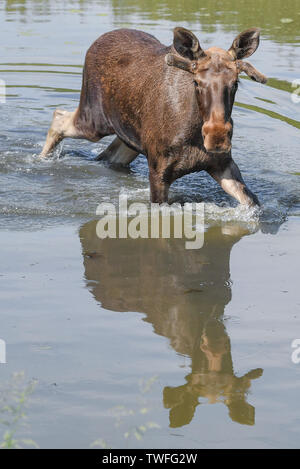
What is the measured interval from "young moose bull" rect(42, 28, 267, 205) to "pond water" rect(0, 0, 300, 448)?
15.9 inches

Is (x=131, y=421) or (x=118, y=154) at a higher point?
(x=131, y=421)

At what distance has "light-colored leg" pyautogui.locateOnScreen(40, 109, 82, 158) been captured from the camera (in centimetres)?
826

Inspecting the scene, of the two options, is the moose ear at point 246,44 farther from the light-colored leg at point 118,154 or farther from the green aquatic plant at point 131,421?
the green aquatic plant at point 131,421

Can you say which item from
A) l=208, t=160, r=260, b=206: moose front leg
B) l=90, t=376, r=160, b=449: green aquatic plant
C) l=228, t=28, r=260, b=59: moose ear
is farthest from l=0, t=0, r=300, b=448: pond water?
l=228, t=28, r=260, b=59: moose ear

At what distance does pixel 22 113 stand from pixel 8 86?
4.60ft

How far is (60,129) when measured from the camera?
8.43 meters

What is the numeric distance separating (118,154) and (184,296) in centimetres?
353

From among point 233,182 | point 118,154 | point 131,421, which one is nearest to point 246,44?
point 233,182

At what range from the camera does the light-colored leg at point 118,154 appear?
8.43m

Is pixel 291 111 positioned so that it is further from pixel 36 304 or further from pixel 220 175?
pixel 36 304

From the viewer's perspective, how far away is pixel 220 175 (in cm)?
677

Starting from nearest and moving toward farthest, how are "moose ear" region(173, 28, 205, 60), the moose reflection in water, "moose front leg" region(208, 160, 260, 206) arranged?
the moose reflection in water < "moose ear" region(173, 28, 205, 60) < "moose front leg" region(208, 160, 260, 206)

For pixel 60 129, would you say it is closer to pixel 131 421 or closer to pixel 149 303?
pixel 149 303

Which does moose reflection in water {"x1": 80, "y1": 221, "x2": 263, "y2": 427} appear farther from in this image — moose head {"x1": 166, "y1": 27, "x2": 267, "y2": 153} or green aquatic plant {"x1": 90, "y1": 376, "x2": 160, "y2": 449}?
moose head {"x1": 166, "y1": 27, "x2": 267, "y2": 153}
